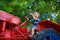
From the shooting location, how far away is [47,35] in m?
4.45

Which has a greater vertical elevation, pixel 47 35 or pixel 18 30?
pixel 18 30

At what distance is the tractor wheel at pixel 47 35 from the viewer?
442cm

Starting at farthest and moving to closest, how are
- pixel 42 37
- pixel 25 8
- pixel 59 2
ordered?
pixel 25 8
pixel 59 2
pixel 42 37

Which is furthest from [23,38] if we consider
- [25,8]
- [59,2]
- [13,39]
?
[25,8]

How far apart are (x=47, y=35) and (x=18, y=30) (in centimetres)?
79

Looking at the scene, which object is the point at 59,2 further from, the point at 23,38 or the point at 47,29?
the point at 23,38

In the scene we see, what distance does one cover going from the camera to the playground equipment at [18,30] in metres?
4.46

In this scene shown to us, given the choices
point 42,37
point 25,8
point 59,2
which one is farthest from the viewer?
point 25,8

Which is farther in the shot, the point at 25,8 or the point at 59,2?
the point at 25,8

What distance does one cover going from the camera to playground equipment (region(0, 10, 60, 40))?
14.6ft

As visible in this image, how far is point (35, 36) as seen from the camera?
461cm

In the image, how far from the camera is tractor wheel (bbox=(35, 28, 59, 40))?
4418mm

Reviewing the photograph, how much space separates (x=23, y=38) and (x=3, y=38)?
47 centimetres

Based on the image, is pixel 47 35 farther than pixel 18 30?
No
